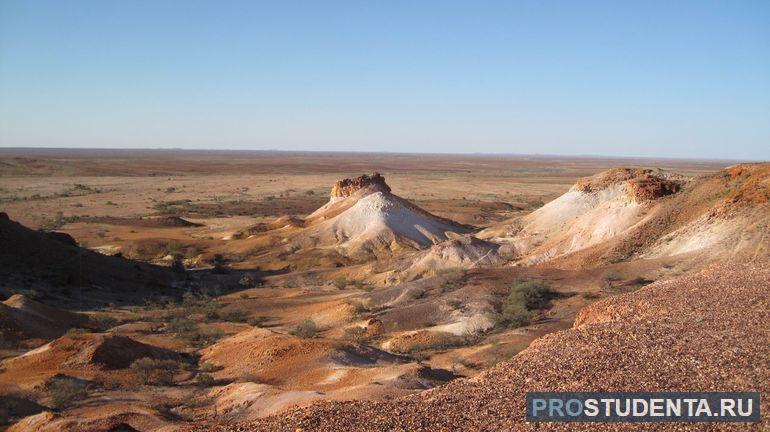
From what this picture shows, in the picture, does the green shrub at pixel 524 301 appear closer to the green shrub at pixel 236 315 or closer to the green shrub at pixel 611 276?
the green shrub at pixel 611 276

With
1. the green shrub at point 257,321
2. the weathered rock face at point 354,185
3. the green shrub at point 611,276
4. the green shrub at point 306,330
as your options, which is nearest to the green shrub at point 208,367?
the green shrub at point 306,330

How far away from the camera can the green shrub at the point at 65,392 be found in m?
12.8

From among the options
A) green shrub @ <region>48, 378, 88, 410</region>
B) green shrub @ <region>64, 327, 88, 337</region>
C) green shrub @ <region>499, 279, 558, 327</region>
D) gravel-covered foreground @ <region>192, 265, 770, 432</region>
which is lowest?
green shrub @ <region>64, 327, 88, 337</region>

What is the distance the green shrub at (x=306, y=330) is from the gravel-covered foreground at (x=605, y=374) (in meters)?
10.6

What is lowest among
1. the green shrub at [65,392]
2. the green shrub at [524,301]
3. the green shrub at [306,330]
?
the green shrub at [306,330]

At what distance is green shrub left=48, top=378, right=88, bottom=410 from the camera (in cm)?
1281

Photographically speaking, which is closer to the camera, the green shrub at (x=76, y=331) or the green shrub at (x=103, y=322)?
the green shrub at (x=76, y=331)

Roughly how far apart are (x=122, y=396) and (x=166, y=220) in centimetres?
3794

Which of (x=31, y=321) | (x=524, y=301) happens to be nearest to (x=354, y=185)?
(x=524, y=301)

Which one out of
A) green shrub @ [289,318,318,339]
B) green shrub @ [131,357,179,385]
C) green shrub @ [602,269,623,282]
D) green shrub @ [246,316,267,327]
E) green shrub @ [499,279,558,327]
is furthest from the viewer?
green shrub @ [246,316,267,327]

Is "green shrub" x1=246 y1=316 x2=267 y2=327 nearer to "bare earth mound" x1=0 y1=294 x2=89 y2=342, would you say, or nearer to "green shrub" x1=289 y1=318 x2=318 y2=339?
"green shrub" x1=289 y1=318 x2=318 y2=339

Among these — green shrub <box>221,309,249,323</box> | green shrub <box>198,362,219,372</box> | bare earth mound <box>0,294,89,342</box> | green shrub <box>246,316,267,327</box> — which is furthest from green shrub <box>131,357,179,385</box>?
green shrub <box>221,309,249,323</box>

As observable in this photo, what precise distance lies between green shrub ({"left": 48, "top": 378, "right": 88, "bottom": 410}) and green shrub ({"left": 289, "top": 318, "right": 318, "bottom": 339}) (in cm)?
722

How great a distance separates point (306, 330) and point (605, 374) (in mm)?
13002
